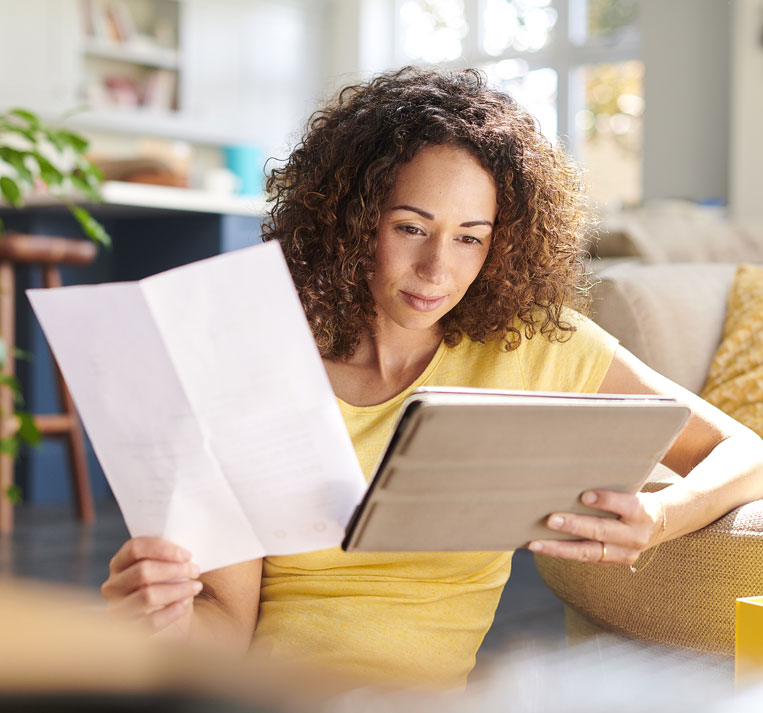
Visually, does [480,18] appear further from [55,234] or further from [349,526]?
[349,526]

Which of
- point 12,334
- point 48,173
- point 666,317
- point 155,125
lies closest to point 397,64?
point 155,125

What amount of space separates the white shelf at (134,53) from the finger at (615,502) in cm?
566

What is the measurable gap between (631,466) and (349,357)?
459 mm

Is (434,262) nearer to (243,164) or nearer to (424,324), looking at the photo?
(424,324)

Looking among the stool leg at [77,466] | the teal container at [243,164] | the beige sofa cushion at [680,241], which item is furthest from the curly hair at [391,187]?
the teal container at [243,164]

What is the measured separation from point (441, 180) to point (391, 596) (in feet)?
1.53

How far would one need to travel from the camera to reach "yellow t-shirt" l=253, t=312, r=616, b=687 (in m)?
1.08

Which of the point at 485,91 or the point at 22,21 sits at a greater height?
the point at 22,21

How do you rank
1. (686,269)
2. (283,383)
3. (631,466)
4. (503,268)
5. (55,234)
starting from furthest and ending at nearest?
1. (55,234)
2. (686,269)
3. (503,268)
4. (631,466)
5. (283,383)

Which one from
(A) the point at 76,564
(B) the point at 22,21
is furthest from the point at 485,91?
(B) the point at 22,21

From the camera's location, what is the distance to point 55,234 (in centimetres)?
381

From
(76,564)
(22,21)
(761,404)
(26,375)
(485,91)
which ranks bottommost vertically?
(76,564)

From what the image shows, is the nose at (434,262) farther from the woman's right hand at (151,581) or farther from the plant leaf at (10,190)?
the plant leaf at (10,190)

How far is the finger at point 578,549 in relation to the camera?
2.86 ft
